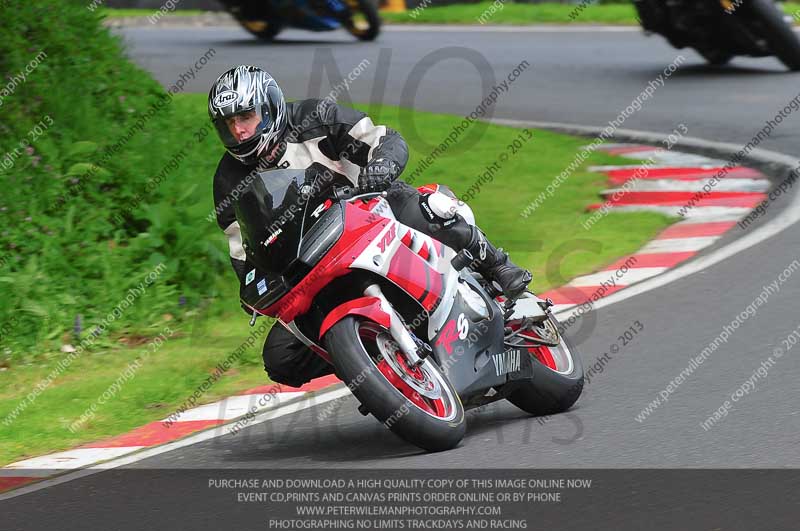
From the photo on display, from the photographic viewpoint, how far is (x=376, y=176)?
18.2 feet

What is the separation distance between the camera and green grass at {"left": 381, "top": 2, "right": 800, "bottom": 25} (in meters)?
22.3

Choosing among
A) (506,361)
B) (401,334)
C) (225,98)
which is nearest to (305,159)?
(225,98)

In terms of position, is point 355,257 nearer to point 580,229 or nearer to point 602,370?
point 602,370

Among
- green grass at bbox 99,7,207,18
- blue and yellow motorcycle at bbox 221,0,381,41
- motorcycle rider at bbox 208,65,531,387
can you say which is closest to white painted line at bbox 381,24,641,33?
blue and yellow motorcycle at bbox 221,0,381,41

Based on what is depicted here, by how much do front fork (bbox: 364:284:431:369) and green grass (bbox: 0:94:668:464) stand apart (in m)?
1.99

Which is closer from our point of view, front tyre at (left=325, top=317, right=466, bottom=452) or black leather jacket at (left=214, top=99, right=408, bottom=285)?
front tyre at (left=325, top=317, right=466, bottom=452)

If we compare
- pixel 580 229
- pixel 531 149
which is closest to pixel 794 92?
pixel 531 149

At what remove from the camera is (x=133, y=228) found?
9.66 metres

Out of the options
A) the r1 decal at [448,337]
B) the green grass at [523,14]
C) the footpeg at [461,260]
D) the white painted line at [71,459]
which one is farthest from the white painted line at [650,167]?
the green grass at [523,14]

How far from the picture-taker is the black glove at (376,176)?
18.2 ft

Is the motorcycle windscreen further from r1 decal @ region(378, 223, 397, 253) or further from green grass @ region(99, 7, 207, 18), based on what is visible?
green grass @ region(99, 7, 207, 18)

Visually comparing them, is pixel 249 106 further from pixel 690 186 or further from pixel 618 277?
pixel 690 186

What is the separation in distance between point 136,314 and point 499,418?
10.8 feet

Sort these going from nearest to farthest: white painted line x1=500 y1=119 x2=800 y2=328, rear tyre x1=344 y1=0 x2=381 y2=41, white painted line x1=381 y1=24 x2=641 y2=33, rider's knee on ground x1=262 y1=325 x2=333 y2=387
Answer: rider's knee on ground x1=262 y1=325 x2=333 y2=387, white painted line x1=500 y1=119 x2=800 y2=328, rear tyre x1=344 y1=0 x2=381 y2=41, white painted line x1=381 y1=24 x2=641 y2=33
